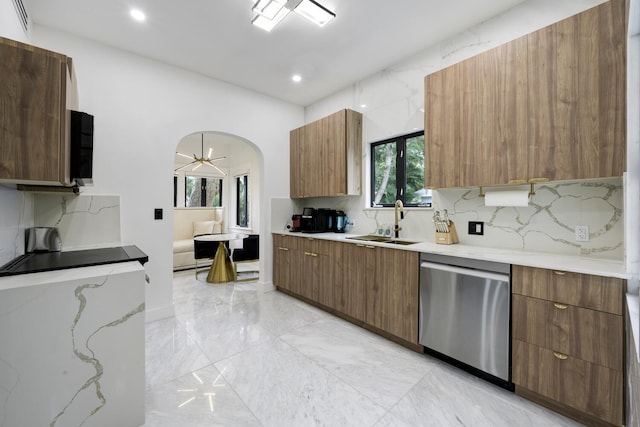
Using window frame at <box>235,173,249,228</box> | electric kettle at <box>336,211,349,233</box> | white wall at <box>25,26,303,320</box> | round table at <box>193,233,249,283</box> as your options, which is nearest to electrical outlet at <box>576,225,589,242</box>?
electric kettle at <box>336,211,349,233</box>

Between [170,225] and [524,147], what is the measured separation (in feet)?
11.2

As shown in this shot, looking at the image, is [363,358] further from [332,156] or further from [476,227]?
[332,156]

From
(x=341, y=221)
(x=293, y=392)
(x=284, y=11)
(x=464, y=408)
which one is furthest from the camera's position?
(x=341, y=221)

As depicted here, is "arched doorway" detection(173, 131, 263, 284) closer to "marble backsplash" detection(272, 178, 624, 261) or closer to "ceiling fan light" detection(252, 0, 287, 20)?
"ceiling fan light" detection(252, 0, 287, 20)

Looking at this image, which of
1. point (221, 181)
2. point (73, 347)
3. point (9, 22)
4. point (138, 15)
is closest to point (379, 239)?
point (73, 347)

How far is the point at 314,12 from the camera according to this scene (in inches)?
87.0

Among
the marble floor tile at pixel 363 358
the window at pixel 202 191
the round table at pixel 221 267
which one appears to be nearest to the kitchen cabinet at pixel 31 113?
the marble floor tile at pixel 363 358

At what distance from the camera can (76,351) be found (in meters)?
1.36

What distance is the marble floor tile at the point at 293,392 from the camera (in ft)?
5.27

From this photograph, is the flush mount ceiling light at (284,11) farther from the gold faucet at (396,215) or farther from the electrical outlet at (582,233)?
the electrical outlet at (582,233)

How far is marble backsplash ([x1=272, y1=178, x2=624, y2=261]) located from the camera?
183 centimetres

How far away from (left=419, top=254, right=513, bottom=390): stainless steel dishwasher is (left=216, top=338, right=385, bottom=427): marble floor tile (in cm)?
78

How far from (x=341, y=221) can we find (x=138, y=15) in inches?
115

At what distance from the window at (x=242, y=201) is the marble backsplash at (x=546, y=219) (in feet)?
14.8
